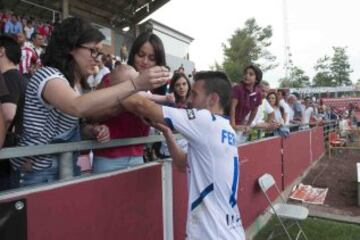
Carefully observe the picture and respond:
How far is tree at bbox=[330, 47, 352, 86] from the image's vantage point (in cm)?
7012

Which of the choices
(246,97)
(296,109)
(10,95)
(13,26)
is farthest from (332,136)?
(10,95)

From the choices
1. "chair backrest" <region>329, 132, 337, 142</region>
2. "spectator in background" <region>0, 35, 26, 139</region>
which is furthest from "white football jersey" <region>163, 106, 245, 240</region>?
"chair backrest" <region>329, 132, 337, 142</region>

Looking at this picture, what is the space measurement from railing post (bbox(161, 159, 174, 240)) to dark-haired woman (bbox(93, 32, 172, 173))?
526mm

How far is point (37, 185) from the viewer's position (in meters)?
2.27

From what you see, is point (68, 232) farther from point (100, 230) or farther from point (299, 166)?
point (299, 166)

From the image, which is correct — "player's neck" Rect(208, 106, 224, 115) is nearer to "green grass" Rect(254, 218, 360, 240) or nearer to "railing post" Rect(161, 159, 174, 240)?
"railing post" Rect(161, 159, 174, 240)

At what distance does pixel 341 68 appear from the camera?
231 ft

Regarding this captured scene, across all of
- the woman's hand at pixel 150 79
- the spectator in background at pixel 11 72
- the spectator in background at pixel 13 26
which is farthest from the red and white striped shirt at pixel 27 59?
the woman's hand at pixel 150 79

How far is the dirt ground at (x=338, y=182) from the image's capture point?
27.3 ft

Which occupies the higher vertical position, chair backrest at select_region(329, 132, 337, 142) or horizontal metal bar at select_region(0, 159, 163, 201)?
horizontal metal bar at select_region(0, 159, 163, 201)

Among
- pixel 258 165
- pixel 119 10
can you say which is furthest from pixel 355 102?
pixel 258 165

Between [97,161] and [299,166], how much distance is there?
336 inches

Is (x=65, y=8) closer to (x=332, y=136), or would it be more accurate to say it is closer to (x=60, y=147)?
(x=332, y=136)

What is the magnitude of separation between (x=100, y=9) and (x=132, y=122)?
19006 mm
